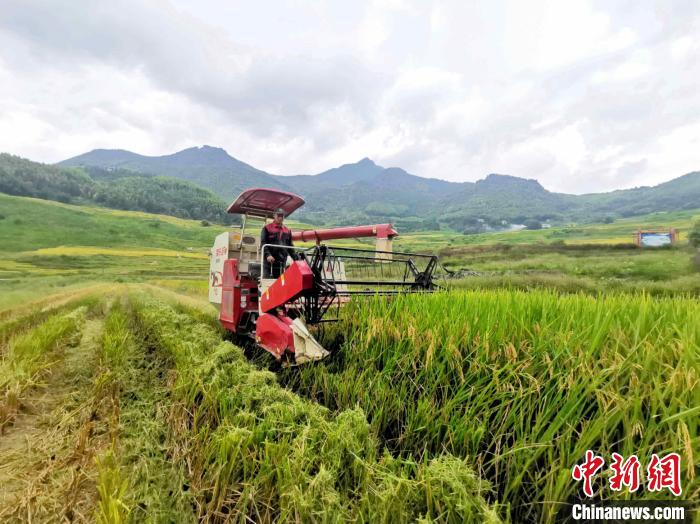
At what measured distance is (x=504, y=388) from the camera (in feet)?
8.22

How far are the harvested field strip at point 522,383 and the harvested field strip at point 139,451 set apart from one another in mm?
1468

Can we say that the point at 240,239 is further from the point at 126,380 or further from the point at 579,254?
the point at 579,254

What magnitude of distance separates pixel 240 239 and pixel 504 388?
524cm

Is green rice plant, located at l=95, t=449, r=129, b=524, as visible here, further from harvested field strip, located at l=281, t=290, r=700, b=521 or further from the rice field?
harvested field strip, located at l=281, t=290, r=700, b=521

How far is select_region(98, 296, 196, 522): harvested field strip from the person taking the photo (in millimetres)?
1925

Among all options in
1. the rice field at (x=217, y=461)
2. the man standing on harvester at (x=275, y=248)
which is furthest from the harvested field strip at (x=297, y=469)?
the man standing on harvester at (x=275, y=248)

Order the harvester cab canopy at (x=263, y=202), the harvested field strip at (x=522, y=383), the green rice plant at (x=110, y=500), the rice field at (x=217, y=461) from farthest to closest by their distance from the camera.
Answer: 1. the harvester cab canopy at (x=263, y=202)
2. the harvested field strip at (x=522, y=383)
3. the rice field at (x=217, y=461)
4. the green rice plant at (x=110, y=500)

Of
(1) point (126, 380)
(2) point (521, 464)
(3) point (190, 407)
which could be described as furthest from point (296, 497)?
(1) point (126, 380)

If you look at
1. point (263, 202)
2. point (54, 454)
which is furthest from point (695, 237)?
point (54, 454)

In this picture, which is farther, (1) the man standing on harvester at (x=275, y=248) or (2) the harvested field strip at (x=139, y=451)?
(1) the man standing on harvester at (x=275, y=248)

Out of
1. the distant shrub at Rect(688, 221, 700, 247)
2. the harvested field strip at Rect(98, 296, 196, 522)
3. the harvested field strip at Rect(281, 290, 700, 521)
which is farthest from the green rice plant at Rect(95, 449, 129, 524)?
the distant shrub at Rect(688, 221, 700, 247)

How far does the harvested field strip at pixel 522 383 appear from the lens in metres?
1.85

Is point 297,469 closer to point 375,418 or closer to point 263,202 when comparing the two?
point 375,418

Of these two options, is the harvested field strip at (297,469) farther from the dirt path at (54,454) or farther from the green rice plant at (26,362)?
the green rice plant at (26,362)
